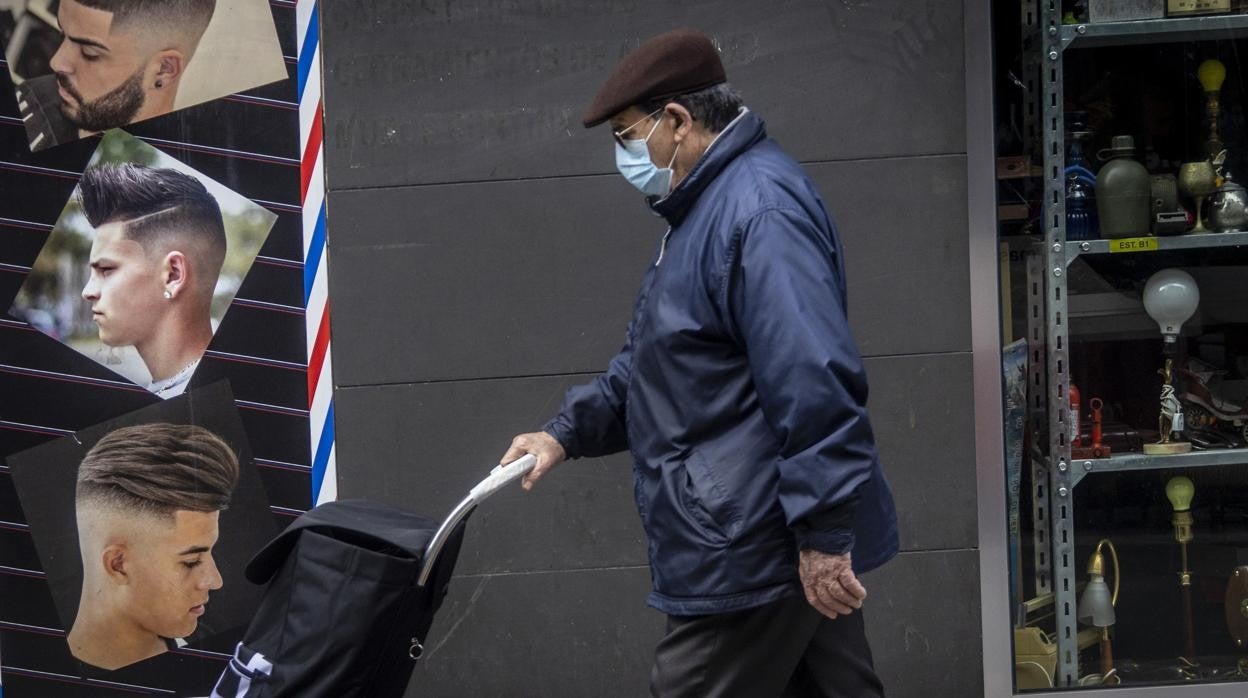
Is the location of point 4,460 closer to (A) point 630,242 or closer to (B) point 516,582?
(B) point 516,582

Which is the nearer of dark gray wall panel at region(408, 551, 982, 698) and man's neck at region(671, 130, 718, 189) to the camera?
man's neck at region(671, 130, 718, 189)

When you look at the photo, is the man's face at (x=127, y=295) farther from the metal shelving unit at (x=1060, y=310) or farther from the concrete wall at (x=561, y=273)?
the metal shelving unit at (x=1060, y=310)

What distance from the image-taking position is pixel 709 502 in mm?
2955

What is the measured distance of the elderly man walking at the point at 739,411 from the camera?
2.82 meters

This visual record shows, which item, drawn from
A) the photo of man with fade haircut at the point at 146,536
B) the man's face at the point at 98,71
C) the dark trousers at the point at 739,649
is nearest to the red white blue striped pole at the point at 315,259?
the photo of man with fade haircut at the point at 146,536

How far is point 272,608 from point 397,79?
220 cm

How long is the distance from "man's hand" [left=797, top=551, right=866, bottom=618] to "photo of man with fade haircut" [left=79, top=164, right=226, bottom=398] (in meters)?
2.61

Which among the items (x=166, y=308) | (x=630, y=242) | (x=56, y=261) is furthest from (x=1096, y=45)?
(x=56, y=261)

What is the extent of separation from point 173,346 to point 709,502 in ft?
8.11

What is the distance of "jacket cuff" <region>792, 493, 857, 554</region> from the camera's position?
281 cm

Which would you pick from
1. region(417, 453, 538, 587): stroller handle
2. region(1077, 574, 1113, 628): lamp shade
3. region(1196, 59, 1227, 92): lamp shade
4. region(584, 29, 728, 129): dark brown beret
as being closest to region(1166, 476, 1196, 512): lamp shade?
region(1077, 574, 1113, 628): lamp shade

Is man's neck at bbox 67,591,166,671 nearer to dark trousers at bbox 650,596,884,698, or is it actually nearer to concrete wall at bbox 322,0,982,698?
concrete wall at bbox 322,0,982,698

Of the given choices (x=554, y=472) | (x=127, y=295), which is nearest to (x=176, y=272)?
(x=127, y=295)

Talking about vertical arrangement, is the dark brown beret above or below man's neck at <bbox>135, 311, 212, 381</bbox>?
above
